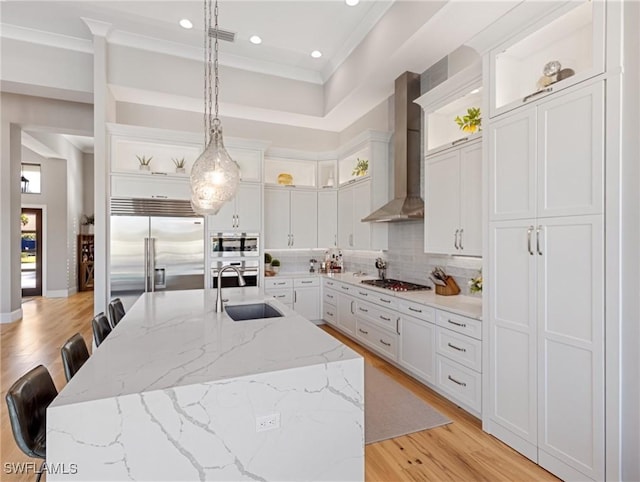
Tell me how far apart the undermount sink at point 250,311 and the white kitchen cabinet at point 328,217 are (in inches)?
115

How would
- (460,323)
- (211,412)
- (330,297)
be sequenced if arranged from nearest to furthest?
1. (211,412)
2. (460,323)
3. (330,297)

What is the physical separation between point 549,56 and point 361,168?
2.97 m

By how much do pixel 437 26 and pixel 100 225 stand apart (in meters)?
4.41

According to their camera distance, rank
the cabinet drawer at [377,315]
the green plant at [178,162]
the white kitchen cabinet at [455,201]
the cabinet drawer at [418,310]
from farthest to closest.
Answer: the green plant at [178,162], the cabinet drawer at [377,315], the cabinet drawer at [418,310], the white kitchen cabinet at [455,201]

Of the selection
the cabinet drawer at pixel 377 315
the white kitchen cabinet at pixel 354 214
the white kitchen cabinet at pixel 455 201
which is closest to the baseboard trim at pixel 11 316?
the white kitchen cabinet at pixel 354 214

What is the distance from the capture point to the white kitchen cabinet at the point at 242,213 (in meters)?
4.84

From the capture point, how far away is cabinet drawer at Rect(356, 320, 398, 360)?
371 centimetres

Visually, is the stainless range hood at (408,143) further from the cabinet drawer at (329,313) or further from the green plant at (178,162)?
the green plant at (178,162)

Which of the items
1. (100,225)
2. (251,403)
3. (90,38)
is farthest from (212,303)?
(90,38)

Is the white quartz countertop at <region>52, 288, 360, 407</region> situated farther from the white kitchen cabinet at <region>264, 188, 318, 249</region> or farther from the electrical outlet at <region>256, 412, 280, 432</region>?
the white kitchen cabinet at <region>264, 188, 318, 249</region>

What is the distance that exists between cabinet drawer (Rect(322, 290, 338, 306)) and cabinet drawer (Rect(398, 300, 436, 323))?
1684mm

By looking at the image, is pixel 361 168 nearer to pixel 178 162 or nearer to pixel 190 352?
pixel 178 162

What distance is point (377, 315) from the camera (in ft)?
13.1

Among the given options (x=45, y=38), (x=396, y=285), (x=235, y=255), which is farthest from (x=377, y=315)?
(x=45, y=38)
